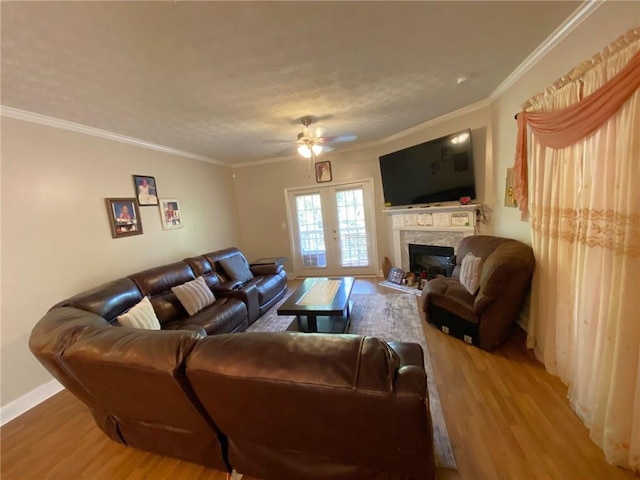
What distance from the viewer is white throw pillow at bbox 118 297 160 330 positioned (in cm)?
221

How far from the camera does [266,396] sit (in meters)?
1.02

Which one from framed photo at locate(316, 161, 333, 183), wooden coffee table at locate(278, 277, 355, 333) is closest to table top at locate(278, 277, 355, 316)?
wooden coffee table at locate(278, 277, 355, 333)

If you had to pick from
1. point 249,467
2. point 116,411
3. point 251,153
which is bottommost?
point 249,467

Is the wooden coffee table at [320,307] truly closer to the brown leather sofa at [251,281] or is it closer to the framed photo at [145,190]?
the brown leather sofa at [251,281]

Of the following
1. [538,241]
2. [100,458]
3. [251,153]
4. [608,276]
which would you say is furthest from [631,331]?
[251,153]

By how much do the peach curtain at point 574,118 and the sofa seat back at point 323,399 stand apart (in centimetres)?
178

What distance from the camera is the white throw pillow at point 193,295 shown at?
9.84 ft

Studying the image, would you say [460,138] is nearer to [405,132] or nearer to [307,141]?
[405,132]

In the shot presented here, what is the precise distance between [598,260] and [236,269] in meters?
3.93

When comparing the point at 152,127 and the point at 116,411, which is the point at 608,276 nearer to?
the point at 116,411

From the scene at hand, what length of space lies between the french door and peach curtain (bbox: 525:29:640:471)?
10.8ft

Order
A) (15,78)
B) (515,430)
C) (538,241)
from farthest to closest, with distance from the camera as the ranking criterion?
(538,241)
(15,78)
(515,430)

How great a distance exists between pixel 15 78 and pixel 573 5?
3945mm

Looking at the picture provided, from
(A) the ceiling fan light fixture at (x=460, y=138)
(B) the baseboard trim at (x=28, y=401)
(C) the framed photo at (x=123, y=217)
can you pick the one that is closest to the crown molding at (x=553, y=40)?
(A) the ceiling fan light fixture at (x=460, y=138)
